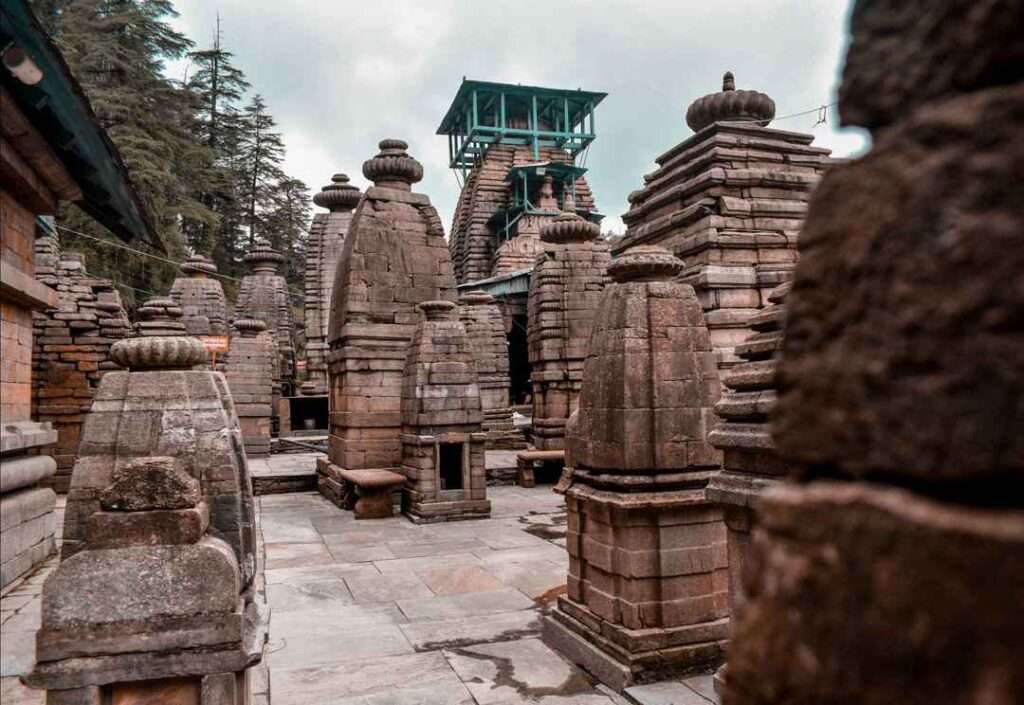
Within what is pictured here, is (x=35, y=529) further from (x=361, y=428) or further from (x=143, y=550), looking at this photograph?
(x=361, y=428)

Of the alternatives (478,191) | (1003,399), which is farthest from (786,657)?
(478,191)

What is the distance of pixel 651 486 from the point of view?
5.20m

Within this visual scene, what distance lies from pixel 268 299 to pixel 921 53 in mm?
29220

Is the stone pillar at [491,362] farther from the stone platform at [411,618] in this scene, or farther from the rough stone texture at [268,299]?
the rough stone texture at [268,299]

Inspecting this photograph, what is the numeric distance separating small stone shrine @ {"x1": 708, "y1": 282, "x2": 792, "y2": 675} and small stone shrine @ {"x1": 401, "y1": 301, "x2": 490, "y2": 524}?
23.9 feet

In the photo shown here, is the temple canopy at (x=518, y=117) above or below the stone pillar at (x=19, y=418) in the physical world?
above

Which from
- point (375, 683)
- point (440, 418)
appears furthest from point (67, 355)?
point (375, 683)

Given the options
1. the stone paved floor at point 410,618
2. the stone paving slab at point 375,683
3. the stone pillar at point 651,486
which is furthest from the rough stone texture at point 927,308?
the stone paving slab at point 375,683

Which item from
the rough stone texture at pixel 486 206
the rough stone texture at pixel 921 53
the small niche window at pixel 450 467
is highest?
the rough stone texture at pixel 486 206

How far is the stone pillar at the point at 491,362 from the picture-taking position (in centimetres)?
2067

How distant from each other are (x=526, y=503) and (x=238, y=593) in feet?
31.8

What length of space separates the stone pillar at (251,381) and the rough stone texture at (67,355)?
4.97m

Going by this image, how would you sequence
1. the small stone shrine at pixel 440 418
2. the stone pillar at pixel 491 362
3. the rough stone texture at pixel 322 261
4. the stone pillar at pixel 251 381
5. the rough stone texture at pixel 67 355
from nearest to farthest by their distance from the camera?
the small stone shrine at pixel 440 418 < the rough stone texture at pixel 67 355 < the stone pillar at pixel 251 381 < the stone pillar at pixel 491 362 < the rough stone texture at pixel 322 261

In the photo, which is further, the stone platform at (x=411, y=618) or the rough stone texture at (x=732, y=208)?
the rough stone texture at (x=732, y=208)
